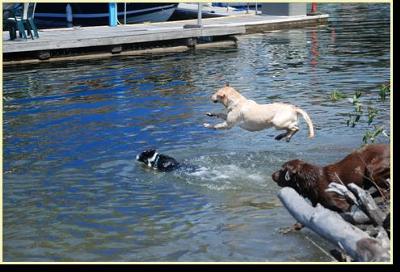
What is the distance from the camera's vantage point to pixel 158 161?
10359 millimetres

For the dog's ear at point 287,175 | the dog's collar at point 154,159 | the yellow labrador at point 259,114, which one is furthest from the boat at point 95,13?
the dog's ear at point 287,175

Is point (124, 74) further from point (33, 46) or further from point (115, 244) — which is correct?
point (115, 244)

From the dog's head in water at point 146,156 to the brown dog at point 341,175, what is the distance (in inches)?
121

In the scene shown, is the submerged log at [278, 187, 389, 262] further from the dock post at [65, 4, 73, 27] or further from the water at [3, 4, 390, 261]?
the dock post at [65, 4, 73, 27]

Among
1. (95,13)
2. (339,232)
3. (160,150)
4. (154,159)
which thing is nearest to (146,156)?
(154,159)

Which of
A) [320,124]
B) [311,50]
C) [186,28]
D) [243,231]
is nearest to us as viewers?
[243,231]

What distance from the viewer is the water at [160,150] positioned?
7.64m

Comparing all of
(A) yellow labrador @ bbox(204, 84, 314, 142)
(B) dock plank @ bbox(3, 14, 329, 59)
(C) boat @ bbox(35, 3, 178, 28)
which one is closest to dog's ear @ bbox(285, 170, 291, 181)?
(A) yellow labrador @ bbox(204, 84, 314, 142)

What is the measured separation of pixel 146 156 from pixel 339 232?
Answer: 5.04 meters

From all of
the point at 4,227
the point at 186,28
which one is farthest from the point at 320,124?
the point at 186,28

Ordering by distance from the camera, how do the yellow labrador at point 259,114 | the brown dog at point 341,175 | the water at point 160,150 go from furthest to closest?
the yellow labrador at point 259,114
the water at point 160,150
the brown dog at point 341,175

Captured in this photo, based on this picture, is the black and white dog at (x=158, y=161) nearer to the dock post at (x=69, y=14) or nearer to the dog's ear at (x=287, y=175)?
the dog's ear at (x=287, y=175)

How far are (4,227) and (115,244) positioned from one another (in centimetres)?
141

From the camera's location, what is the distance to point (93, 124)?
44.5ft
